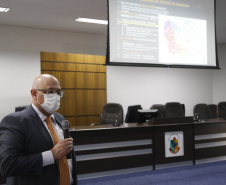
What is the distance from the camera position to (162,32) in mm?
4617

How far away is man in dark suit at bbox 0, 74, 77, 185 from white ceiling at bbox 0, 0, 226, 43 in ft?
12.9

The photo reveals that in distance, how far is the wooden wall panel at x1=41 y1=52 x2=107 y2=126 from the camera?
6852 millimetres

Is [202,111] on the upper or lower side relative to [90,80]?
lower

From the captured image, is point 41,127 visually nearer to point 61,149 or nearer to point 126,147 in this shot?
point 61,149

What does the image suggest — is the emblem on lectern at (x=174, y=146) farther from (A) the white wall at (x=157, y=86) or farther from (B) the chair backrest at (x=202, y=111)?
(A) the white wall at (x=157, y=86)

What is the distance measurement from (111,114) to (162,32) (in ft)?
7.49

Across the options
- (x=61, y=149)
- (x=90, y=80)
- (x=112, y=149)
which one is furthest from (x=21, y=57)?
(x=61, y=149)

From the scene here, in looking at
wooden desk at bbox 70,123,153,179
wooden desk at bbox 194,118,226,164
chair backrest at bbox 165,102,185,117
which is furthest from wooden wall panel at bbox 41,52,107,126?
wooden desk at bbox 194,118,226,164

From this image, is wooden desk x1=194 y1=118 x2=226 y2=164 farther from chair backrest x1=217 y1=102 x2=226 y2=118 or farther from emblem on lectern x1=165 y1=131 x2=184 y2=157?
chair backrest x1=217 y1=102 x2=226 y2=118

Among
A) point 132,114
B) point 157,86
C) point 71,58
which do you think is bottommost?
point 132,114

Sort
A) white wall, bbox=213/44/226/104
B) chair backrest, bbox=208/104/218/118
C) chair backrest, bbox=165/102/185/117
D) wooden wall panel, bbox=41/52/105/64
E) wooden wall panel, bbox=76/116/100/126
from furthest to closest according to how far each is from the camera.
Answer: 1. white wall, bbox=213/44/226/104
2. chair backrest, bbox=208/104/218/118
3. wooden wall panel, bbox=76/116/100/126
4. wooden wall panel, bbox=41/52/105/64
5. chair backrest, bbox=165/102/185/117

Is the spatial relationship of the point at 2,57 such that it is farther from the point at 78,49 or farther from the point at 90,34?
the point at 90,34

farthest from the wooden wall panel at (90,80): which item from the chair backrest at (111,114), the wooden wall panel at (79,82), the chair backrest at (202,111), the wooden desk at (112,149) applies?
the wooden desk at (112,149)

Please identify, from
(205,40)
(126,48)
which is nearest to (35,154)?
(126,48)
